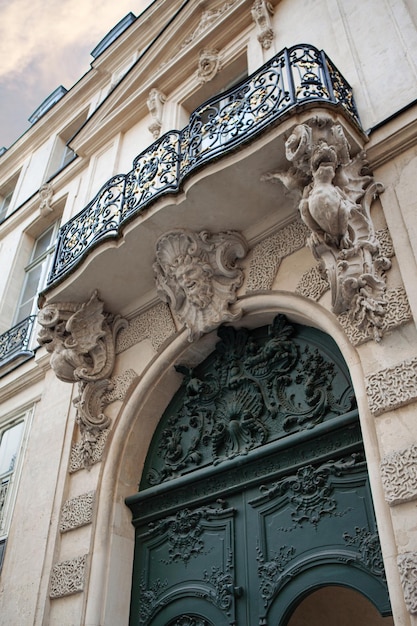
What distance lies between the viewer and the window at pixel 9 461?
6.29 m

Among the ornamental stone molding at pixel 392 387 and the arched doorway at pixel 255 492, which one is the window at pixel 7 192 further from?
the ornamental stone molding at pixel 392 387

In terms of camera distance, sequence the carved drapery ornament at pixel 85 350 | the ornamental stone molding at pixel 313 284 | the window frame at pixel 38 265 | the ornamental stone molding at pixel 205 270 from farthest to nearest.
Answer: the window frame at pixel 38 265 < the carved drapery ornament at pixel 85 350 < the ornamental stone molding at pixel 205 270 < the ornamental stone molding at pixel 313 284

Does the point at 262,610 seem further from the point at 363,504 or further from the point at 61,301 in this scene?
the point at 61,301

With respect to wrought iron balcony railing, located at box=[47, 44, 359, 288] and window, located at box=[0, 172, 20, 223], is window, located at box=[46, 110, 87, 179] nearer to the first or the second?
window, located at box=[0, 172, 20, 223]

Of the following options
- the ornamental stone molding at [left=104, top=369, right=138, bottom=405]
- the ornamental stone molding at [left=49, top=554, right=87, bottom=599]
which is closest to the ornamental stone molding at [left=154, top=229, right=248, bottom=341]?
the ornamental stone molding at [left=104, top=369, right=138, bottom=405]

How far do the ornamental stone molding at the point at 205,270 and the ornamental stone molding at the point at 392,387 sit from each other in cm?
177

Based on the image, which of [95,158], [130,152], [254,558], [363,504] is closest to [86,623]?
[254,558]

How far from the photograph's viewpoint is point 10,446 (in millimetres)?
7008

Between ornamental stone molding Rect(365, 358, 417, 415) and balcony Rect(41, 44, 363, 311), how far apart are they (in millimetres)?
1898

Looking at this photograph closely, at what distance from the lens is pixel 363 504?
13.0 feet

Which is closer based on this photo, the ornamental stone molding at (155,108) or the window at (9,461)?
the window at (9,461)

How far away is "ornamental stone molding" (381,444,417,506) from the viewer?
329 cm

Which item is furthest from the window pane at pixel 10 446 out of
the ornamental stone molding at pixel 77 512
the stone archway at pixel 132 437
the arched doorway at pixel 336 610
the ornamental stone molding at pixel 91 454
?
the arched doorway at pixel 336 610

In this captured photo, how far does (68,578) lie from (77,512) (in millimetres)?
541
